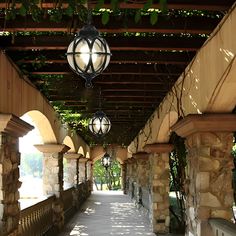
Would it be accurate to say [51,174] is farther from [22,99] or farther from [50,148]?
Result: [22,99]

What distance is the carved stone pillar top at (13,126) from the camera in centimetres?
516

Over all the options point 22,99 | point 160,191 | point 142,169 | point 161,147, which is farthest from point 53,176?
point 142,169

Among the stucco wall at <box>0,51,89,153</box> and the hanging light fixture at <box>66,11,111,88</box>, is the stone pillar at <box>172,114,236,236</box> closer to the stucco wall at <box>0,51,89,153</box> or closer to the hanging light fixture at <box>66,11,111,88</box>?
the hanging light fixture at <box>66,11,111,88</box>

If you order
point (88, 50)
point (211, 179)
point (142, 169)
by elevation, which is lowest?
point (211, 179)

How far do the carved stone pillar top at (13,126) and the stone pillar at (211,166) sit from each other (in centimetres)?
194

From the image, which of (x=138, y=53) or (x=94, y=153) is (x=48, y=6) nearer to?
(x=138, y=53)

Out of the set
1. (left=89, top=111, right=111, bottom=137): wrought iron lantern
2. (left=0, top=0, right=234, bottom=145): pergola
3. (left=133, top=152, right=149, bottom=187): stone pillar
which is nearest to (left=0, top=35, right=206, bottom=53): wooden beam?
(left=0, top=0, right=234, bottom=145): pergola

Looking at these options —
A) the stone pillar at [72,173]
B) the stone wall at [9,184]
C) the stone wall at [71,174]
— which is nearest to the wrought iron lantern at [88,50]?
the stone wall at [9,184]

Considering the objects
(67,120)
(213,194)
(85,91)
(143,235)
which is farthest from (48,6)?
(67,120)

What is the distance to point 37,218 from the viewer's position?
8.31 meters

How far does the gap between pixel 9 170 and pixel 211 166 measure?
7.88 ft

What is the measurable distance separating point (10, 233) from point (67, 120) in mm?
6121

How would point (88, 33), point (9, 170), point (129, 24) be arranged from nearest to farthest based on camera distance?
point (88, 33) → point (129, 24) → point (9, 170)

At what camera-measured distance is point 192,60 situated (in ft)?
19.1
